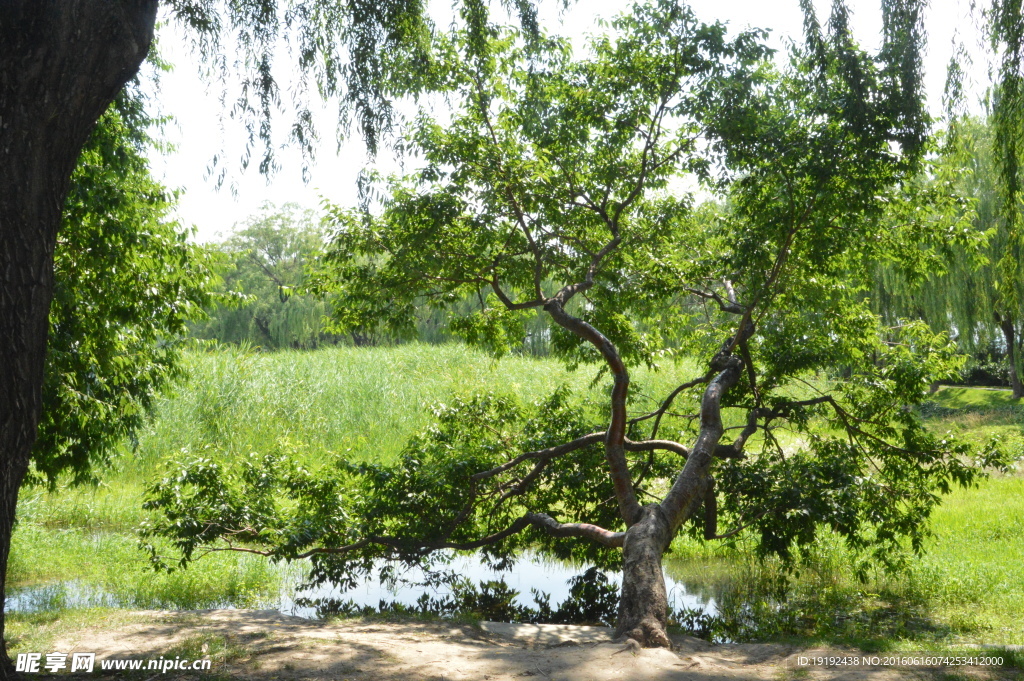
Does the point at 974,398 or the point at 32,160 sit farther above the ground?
the point at 32,160

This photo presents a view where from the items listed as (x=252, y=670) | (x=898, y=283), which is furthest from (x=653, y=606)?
(x=898, y=283)

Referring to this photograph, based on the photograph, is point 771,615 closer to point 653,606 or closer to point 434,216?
point 653,606

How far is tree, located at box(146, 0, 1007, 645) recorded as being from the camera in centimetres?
781

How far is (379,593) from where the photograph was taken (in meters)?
9.98

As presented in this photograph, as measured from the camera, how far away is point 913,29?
226 inches

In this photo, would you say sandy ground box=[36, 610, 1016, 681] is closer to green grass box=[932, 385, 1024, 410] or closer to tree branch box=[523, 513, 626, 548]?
tree branch box=[523, 513, 626, 548]

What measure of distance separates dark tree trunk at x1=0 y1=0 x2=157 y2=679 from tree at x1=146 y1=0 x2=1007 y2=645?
3.99 m

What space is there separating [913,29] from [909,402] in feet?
14.7

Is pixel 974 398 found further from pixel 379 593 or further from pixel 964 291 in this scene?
pixel 379 593

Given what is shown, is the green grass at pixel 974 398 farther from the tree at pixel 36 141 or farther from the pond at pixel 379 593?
the tree at pixel 36 141

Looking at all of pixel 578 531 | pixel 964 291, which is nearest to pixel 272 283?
pixel 964 291

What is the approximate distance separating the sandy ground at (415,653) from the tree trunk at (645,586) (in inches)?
8.4

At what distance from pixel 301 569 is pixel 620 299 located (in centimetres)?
566

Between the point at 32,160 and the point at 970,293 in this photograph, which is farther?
the point at 970,293
